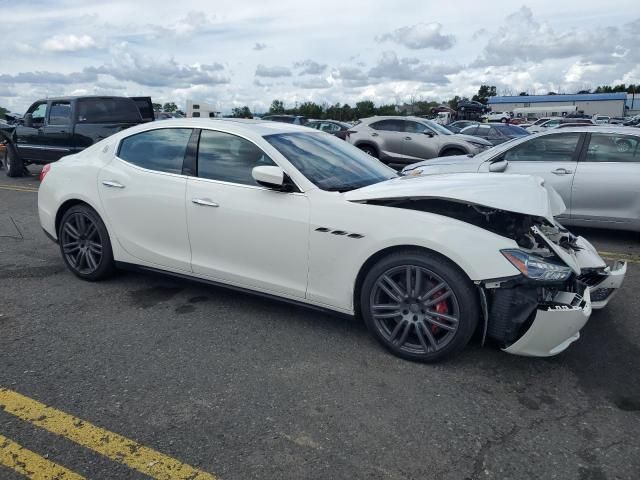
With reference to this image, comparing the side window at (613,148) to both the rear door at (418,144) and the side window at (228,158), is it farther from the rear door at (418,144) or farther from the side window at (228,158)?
the rear door at (418,144)

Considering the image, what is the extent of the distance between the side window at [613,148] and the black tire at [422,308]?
427cm

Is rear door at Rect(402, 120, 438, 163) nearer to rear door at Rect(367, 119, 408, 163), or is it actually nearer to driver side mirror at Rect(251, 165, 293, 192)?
rear door at Rect(367, 119, 408, 163)

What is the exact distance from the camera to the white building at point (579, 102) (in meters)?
81.1

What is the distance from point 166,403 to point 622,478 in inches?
87.8

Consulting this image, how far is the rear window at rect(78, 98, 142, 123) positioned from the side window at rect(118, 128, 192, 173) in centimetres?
717

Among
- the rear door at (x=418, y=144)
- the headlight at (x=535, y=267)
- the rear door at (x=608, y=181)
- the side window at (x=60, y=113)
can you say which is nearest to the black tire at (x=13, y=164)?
the side window at (x=60, y=113)

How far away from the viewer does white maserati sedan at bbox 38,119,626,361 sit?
3.07m

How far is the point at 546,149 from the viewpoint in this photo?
668cm

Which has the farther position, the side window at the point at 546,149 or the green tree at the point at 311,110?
the green tree at the point at 311,110

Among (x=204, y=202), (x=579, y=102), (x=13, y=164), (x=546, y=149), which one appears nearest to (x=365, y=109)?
(x=579, y=102)

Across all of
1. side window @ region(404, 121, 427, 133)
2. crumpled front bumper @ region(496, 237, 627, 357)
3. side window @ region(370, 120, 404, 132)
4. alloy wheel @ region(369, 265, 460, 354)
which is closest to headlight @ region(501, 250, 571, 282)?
crumpled front bumper @ region(496, 237, 627, 357)

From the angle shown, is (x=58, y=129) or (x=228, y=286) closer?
(x=228, y=286)

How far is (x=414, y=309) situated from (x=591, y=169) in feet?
14.0

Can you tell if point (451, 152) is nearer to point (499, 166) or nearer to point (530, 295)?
point (499, 166)
